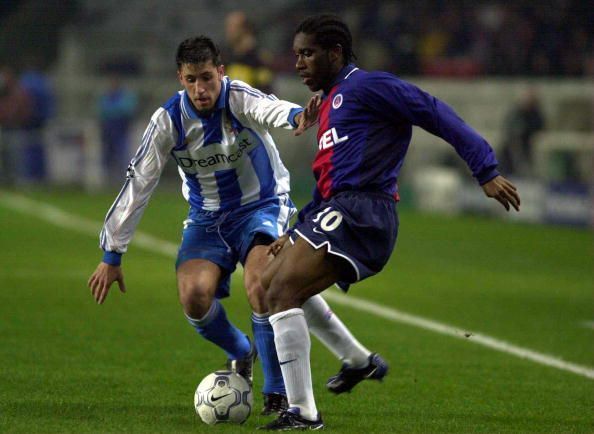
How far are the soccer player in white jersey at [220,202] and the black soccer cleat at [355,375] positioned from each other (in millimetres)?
12

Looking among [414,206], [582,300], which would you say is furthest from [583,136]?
[582,300]

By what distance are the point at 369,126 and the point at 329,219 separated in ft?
1.59

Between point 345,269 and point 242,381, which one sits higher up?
point 345,269

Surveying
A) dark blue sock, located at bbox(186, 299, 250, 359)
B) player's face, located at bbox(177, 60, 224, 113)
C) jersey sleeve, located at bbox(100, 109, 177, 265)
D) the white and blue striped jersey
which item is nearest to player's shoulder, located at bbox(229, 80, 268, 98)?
the white and blue striped jersey

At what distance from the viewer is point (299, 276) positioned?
5996mm

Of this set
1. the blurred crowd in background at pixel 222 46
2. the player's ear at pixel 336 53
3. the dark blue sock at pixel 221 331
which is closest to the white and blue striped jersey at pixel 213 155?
the player's ear at pixel 336 53

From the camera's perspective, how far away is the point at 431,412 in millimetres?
6617

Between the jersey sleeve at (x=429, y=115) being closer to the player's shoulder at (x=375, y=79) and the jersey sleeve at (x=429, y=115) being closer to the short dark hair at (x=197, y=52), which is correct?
the player's shoulder at (x=375, y=79)

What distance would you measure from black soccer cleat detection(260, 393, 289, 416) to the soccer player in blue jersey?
1.53 feet

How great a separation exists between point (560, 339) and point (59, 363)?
3829 mm

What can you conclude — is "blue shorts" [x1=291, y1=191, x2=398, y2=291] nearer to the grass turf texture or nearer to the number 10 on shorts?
the number 10 on shorts

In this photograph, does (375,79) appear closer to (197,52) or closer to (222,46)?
(197,52)

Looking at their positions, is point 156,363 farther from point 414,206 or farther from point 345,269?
point 414,206

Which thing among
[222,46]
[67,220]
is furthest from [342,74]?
[222,46]
